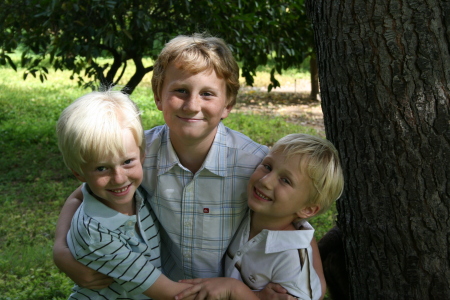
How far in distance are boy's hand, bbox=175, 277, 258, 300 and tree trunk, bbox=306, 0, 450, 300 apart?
61cm

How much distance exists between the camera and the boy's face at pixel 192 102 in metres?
2.22

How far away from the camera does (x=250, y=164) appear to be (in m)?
2.35

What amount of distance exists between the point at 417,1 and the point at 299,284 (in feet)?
4.29

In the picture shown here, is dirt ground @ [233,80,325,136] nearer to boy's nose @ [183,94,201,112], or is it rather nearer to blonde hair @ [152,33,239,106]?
blonde hair @ [152,33,239,106]

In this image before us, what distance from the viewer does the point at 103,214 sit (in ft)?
7.10

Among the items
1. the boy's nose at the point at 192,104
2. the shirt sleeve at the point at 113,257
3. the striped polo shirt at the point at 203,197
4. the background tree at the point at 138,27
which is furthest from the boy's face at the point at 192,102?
the background tree at the point at 138,27

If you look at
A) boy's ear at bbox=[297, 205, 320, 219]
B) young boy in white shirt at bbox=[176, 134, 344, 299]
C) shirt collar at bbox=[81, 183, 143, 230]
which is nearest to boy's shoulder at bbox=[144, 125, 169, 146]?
shirt collar at bbox=[81, 183, 143, 230]

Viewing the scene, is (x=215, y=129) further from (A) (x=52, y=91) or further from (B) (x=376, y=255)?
(A) (x=52, y=91)

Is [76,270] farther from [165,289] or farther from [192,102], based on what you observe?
[192,102]

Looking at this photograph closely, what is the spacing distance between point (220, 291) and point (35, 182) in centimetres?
432

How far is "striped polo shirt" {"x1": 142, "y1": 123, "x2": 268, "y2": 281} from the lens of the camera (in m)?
2.32

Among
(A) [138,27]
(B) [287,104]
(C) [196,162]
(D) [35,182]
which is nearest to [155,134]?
(C) [196,162]

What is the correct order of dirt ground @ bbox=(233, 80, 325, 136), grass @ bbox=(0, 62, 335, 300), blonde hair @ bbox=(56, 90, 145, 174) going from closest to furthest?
blonde hair @ bbox=(56, 90, 145, 174) → grass @ bbox=(0, 62, 335, 300) → dirt ground @ bbox=(233, 80, 325, 136)

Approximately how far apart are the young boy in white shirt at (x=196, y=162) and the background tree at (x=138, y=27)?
220 cm
